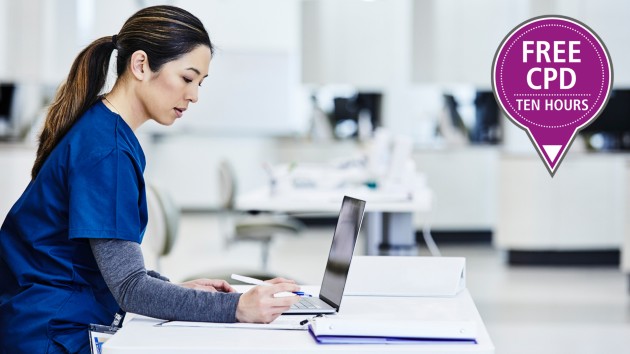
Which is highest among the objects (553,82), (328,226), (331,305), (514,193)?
(553,82)

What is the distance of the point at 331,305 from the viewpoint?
199 centimetres

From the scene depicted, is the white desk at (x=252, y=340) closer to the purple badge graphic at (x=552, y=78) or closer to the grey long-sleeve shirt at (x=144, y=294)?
the grey long-sleeve shirt at (x=144, y=294)

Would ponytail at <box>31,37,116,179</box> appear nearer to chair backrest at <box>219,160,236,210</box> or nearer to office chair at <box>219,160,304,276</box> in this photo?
office chair at <box>219,160,304,276</box>

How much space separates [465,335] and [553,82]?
69cm

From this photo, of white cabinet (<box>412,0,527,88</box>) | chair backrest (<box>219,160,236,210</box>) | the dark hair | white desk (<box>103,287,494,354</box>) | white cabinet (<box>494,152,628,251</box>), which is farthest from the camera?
white cabinet (<box>412,0,527,88</box>)

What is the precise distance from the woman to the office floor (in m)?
1.85

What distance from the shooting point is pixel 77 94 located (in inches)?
76.7

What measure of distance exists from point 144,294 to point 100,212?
182mm

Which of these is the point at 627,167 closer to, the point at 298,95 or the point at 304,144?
the point at 304,144

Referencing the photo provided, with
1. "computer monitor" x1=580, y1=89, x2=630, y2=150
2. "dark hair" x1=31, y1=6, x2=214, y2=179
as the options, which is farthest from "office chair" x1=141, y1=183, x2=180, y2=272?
"computer monitor" x1=580, y1=89, x2=630, y2=150

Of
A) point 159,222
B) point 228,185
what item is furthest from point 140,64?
point 228,185

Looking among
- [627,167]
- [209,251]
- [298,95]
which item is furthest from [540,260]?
[298,95]

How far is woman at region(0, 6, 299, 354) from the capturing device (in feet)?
5.90

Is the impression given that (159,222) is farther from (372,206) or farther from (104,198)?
(104,198)
